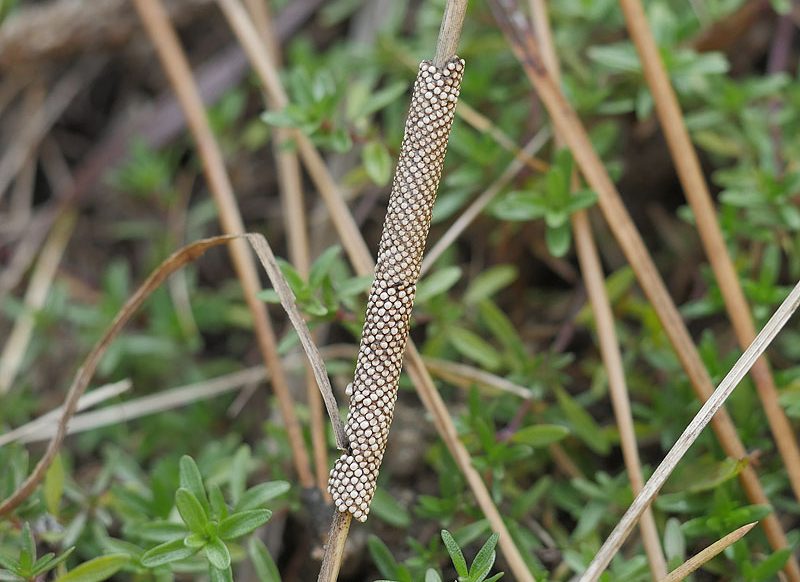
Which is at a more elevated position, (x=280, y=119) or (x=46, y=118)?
(x=46, y=118)

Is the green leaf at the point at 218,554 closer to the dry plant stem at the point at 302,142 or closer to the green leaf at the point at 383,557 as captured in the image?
the green leaf at the point at 383,557

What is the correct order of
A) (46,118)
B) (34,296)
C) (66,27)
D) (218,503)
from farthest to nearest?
1. (46,118)
2. (66,27)
3. (34,296)
4. (218,503)

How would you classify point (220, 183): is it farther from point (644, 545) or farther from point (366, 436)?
point (644, 545)

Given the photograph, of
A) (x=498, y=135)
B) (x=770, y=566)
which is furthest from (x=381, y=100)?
(x=770, y=566)

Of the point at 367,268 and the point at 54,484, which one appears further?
the point at 367,268

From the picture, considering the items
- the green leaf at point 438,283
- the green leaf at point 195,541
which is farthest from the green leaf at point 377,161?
the green leaf at point 195,541

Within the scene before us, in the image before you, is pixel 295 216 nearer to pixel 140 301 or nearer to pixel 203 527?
pixel 140 301

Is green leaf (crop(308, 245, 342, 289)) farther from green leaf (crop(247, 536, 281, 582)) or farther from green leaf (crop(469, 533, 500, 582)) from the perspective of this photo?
green leaf (crop(469, 533, 500, 582))

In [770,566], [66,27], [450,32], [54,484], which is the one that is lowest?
[770,566]

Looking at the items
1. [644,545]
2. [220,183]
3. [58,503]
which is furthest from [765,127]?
[58,503]

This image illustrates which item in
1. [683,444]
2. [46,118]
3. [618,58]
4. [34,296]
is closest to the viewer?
[683,444]
